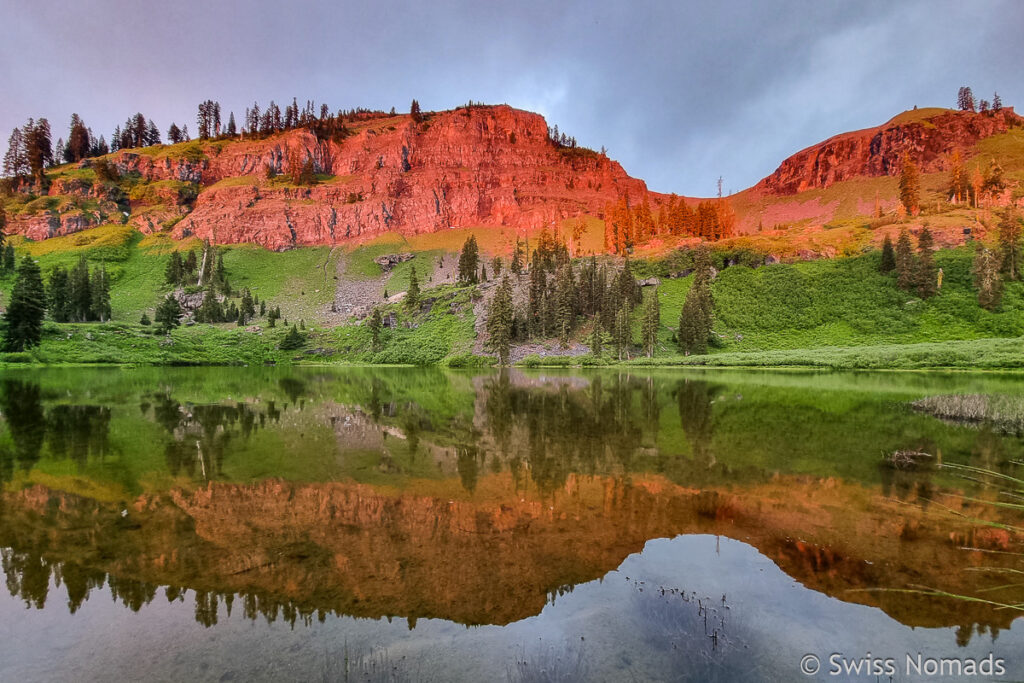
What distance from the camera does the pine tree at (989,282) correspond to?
255ft

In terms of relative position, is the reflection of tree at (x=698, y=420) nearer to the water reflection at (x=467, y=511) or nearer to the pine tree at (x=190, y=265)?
the water reflection at (x=467, y=511)

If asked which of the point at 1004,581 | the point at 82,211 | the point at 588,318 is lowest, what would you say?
the point at 1004,581

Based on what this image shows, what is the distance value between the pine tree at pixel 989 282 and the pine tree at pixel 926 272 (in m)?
6.54

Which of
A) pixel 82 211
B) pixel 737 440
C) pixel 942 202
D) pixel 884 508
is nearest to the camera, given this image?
pixel 884 508

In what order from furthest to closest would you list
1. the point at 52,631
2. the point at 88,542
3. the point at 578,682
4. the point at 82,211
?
the point at 82,211
the point at 88,542
the point at 52,631
the point at 578,682

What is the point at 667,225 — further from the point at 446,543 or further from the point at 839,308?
the point at 446,543

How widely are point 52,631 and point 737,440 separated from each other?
17.0m

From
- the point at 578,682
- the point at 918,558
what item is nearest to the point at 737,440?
the point at 918,558

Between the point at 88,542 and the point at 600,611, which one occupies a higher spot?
the point at 88,542

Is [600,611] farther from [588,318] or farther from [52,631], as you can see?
[588,318]

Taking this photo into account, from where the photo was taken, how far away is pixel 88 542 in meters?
7.18

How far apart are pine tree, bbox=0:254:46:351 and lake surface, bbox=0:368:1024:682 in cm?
5668

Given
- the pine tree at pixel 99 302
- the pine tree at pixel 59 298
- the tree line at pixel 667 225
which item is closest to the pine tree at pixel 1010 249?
the tree line at pixel 667 225

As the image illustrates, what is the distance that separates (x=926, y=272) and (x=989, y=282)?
424 inches
